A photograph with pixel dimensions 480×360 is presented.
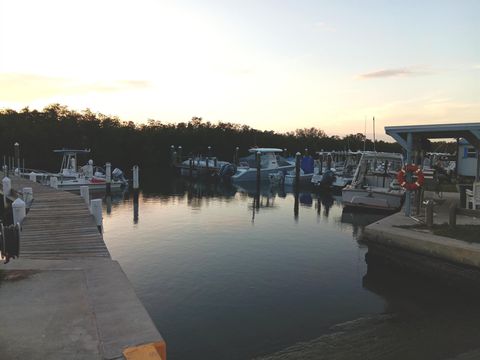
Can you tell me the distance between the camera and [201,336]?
25.0 ft

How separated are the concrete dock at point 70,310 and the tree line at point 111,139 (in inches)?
1969

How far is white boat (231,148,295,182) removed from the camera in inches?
1722

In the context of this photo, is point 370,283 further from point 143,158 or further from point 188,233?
point 143,158

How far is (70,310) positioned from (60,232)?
646 centimetres

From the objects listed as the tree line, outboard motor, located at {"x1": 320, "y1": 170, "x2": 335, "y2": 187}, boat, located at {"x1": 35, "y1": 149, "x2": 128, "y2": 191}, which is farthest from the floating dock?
the tree line

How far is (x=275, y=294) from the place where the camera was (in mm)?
9820

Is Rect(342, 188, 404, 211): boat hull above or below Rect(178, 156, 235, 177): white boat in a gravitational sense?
below

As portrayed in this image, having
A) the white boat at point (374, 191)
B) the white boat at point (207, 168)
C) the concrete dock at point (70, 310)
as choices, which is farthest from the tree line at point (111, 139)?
the concrete dock at point (70, 310)

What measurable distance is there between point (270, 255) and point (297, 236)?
11.8ft

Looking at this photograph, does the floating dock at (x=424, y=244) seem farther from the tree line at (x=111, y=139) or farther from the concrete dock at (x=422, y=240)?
the tree line at (x=111, y=139)

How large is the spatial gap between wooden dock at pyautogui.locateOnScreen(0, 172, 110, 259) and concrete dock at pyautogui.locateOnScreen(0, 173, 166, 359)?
95 mm

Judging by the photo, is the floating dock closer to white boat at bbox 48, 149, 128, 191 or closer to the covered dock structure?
the covered dock structure

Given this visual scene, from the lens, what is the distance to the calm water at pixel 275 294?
736 cm

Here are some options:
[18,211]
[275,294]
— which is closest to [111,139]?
[18,211]
